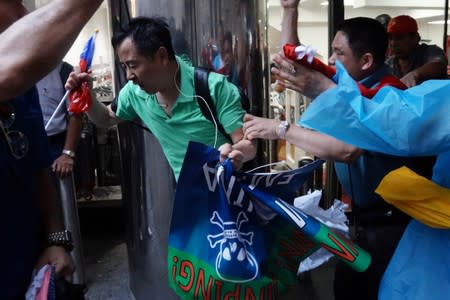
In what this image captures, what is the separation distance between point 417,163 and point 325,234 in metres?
0.43

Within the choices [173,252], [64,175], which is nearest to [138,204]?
[64,175]

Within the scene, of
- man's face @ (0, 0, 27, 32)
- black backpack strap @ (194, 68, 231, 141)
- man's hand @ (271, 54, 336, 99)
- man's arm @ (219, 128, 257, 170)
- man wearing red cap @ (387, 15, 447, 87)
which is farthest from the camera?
man wearing red cap @ (387, 15, 447, 87)

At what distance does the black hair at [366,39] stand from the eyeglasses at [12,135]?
1388 mm

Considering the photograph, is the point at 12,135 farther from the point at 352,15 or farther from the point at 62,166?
the point at 352,15

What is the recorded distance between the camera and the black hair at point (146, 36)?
215cm

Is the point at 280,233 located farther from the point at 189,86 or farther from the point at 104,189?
the point at 104,189

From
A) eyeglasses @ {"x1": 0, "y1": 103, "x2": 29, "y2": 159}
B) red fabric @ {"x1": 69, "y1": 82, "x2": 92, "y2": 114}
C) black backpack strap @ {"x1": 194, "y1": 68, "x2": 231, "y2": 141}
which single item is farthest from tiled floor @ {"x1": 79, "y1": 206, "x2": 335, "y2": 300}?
eyeglasses @ {"x1": 0, "y1": 103, "x2": 29, "y2": 159}

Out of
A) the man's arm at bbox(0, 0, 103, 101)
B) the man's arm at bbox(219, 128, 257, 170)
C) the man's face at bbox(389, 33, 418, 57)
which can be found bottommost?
the man's arm at bbox(219, 128, 257, 170)

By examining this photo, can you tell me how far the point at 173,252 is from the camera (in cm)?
184

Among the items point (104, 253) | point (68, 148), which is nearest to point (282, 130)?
point (68, 148)

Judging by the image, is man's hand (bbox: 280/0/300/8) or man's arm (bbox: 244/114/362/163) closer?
man's arm (bbox: 244/114/362/163)

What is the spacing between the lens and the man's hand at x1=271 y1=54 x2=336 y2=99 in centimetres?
Result: 162

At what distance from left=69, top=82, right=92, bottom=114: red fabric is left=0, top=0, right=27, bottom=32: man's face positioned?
117 cm

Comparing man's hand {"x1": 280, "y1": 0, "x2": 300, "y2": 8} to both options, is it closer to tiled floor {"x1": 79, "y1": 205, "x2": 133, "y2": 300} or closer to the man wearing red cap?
the man wearing red cap
